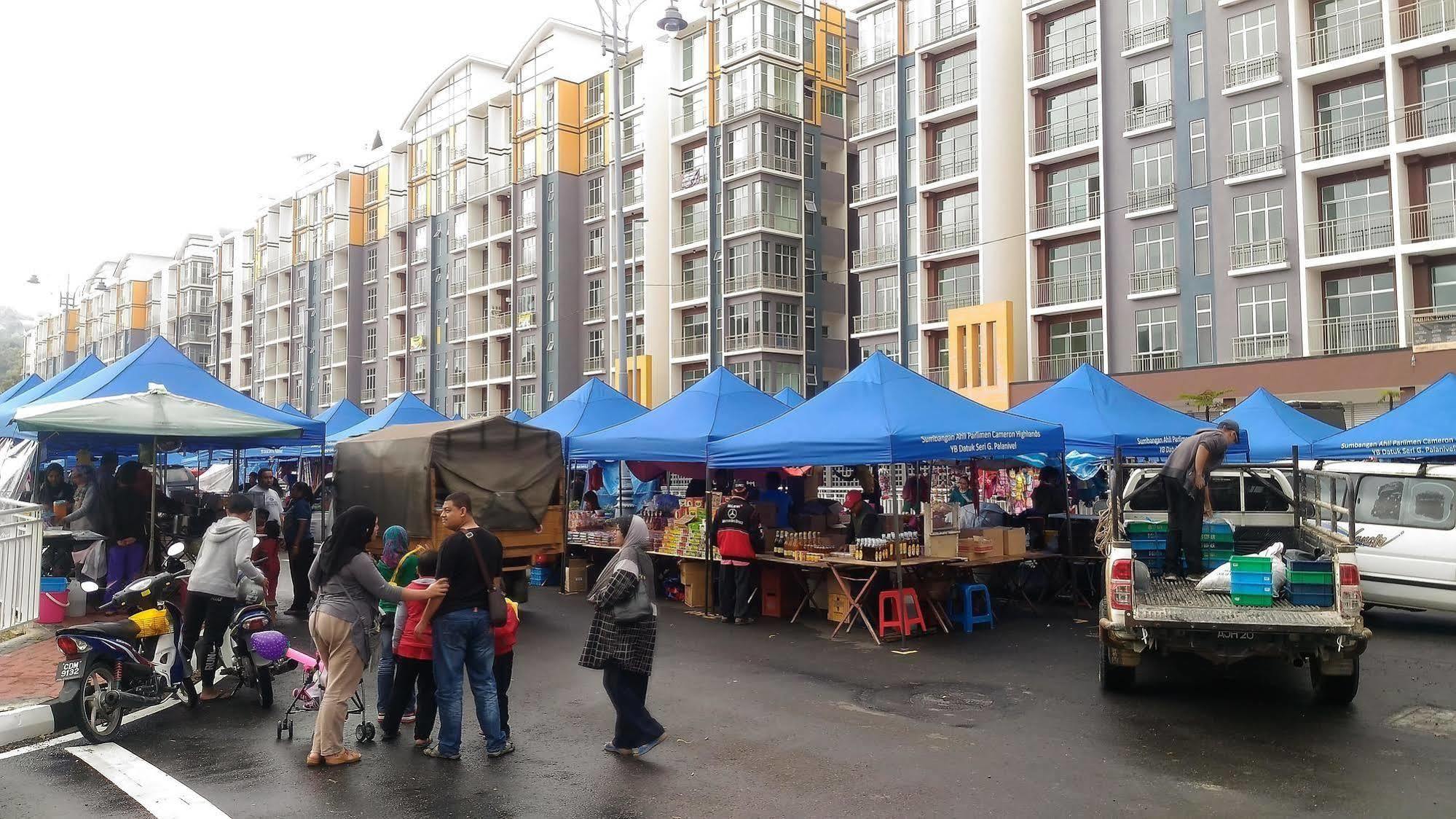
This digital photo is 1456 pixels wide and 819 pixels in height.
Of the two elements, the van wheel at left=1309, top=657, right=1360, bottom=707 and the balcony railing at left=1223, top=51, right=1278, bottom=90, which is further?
the balcony railing at left=1223, top=51, right=1278, bottom=90

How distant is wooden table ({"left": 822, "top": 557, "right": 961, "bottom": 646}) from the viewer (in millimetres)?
12203

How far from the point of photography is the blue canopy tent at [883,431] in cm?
1232

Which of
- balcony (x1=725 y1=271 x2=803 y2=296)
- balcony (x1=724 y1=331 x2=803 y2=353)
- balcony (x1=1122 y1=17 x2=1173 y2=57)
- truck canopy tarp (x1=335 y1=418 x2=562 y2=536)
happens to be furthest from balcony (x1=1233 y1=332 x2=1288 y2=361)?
truck canopy tarp (x1=335 y1=418 x2=562 y2=536)

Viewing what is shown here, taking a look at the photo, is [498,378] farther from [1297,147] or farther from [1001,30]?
[1297,147]

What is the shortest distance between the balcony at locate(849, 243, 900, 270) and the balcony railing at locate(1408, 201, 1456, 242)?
19.6m

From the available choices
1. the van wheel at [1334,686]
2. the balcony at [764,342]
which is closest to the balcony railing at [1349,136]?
the balcony at [764,342]

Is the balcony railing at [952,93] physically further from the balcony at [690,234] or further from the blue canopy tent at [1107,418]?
the blue canopy tent at [1107,418]

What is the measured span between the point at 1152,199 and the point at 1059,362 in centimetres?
664

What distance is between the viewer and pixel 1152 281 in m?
36.4

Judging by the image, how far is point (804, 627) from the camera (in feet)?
42.7

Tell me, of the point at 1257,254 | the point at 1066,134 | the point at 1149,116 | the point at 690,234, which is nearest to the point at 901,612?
the point at 1257,254

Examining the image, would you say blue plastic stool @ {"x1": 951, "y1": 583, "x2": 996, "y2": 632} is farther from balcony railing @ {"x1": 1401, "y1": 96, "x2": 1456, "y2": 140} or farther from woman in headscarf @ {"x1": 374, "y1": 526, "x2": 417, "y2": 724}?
balcony railing @ {"x1": 1401, "y1": 96, "x2": 1456, "y2": 140}

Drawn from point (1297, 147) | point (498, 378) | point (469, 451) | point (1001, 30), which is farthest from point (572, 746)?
point (498, 378)

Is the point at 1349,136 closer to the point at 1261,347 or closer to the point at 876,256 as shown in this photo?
the point at 1261,347
